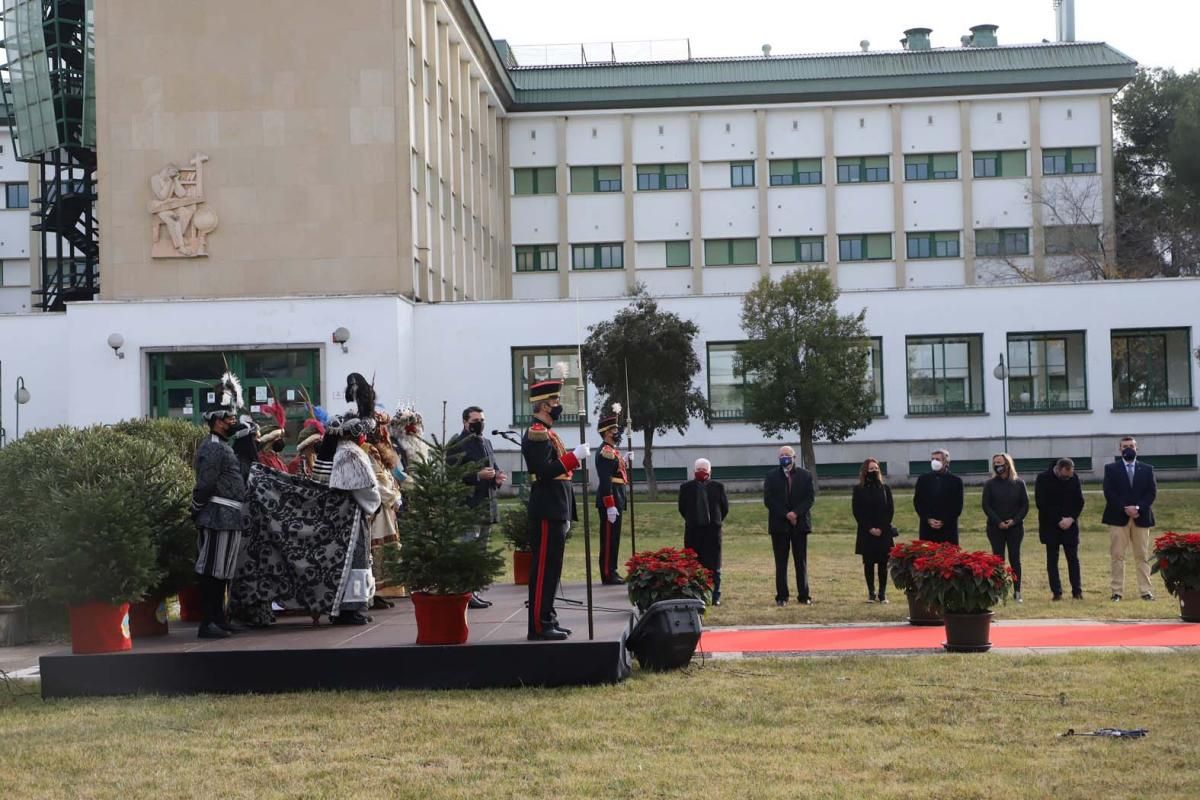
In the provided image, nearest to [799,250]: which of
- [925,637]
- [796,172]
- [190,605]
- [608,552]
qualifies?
[796,172]

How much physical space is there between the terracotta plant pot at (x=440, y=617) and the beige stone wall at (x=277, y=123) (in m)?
28.7

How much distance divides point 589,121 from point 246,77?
22.0m

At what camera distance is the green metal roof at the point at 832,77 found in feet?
189

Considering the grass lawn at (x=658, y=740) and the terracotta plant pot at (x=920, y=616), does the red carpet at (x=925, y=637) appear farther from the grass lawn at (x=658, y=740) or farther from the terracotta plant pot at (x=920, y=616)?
the grass lawn at (x=658, y=740)

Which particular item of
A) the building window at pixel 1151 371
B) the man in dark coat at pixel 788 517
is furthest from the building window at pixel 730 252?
the man in dark coat at pixel 788 517

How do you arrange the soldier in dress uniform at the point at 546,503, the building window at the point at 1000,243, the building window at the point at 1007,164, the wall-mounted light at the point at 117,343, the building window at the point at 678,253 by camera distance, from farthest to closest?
the building window at the point at 678,253 < the building window at the point at 1000,243 < the building window at the point at 1007,164 < the wall-mounted light at the point at 117,343 < the soldier in dress uniform at the point at 546,503

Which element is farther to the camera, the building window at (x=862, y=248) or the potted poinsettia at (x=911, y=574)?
the building window at (x=862, y=248)

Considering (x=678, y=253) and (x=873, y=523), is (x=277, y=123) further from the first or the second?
(x=873, y=523)

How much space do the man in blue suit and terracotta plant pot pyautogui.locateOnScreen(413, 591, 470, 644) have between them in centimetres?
940

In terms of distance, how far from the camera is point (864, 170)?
59.0 metres

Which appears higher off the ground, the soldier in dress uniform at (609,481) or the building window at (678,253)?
the building window at (678,253)

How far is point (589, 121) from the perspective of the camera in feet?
193

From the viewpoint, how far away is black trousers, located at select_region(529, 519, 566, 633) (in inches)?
446

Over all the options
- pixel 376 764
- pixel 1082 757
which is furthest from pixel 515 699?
pixel 1082 757
